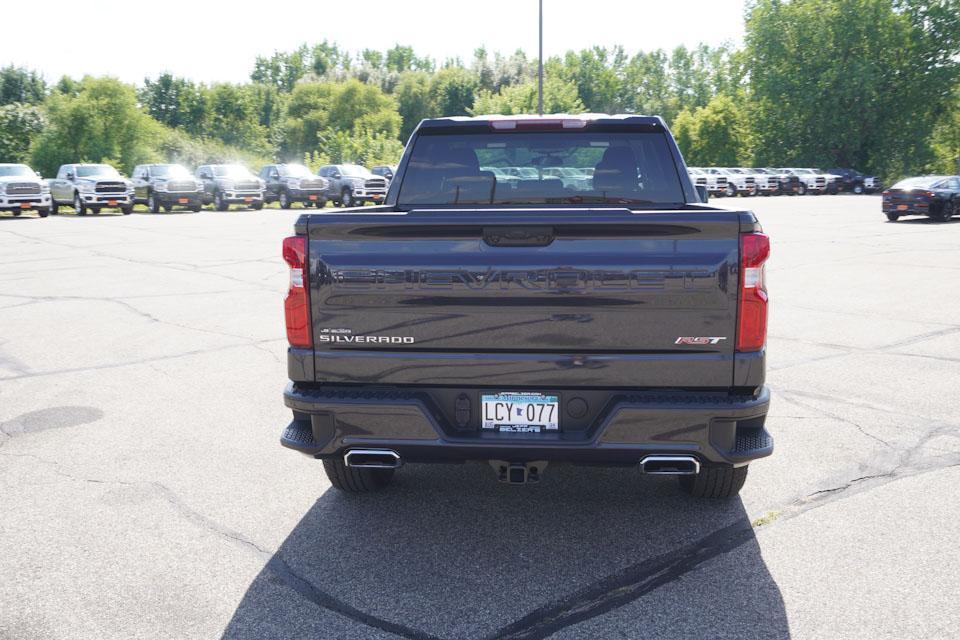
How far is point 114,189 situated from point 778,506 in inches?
1346

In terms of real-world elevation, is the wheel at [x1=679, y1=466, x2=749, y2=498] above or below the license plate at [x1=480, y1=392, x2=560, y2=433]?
below

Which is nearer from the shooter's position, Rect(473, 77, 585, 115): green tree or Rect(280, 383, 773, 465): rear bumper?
Rect(280, 383, 773, 465): rear bumper

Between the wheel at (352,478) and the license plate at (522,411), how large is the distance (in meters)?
1.16

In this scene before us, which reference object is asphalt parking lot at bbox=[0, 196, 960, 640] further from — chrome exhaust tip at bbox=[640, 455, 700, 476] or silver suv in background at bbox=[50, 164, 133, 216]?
silver suv in background at bbox=[50, 164, 133, 216]

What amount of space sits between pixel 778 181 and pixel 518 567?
53.7 m

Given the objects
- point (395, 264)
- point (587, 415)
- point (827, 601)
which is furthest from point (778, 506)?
point (395, 264)

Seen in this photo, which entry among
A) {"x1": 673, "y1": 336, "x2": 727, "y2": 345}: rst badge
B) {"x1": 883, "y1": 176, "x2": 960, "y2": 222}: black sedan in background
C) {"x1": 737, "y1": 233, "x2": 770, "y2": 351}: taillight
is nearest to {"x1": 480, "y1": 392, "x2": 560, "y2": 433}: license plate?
{"x1": 673, "y1": 336, "x2": 727, "y2": 345}: rst badge

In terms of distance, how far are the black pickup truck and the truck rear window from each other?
1.34 metres

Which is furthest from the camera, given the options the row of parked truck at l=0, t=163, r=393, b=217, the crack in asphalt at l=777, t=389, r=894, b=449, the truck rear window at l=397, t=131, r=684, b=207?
the row of parked truck at l=0, t=163, r=393, b=217

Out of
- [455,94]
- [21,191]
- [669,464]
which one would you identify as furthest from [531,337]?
[455,94]

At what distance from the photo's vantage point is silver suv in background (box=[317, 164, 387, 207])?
38750mm

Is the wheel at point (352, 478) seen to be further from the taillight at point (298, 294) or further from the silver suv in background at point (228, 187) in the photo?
the silver suv in background at point (228, 187)

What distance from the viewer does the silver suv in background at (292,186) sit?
126 ft

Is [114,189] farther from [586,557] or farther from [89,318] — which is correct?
[586,557]
